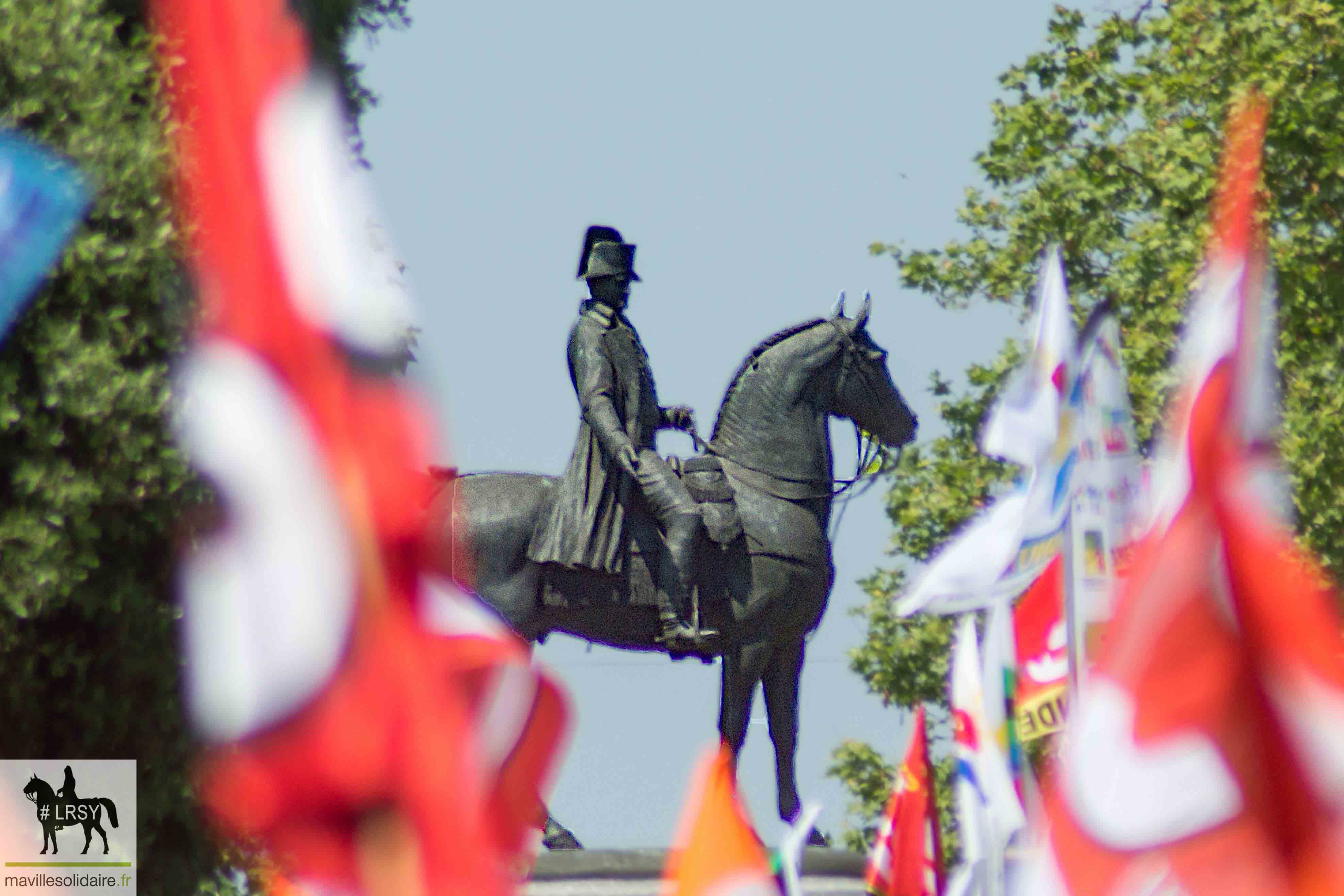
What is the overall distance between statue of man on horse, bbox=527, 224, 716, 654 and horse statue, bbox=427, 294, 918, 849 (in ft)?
0.41

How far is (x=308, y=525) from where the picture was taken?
2.60 metres

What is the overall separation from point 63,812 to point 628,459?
288cm

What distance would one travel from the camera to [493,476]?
1208 centimetres

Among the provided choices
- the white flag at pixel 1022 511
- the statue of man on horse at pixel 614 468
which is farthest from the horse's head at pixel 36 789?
the white flag at pixel 1022 511

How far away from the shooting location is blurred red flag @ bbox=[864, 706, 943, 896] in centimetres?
1136

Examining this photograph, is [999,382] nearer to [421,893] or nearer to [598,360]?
[598,360]

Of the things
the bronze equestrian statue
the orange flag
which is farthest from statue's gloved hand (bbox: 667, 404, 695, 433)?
the orange flag

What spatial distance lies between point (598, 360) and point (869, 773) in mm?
13051

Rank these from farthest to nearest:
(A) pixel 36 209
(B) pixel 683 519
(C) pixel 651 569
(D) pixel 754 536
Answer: (D) pixel 754 536 → (C) pixel 651 569 → (B) pixel 683 519 → (A) pixel 36 209

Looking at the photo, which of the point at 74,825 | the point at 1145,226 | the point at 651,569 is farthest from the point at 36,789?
the point at 1145,226

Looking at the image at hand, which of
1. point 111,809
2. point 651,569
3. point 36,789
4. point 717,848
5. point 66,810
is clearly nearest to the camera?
point 717,848

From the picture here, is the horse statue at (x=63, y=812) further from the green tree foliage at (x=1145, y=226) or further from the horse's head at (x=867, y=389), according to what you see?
the green tree foliage at (x=1145, y=226)

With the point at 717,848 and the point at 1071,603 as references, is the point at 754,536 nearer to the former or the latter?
the point at 1071,603

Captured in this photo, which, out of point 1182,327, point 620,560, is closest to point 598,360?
point 620,560
